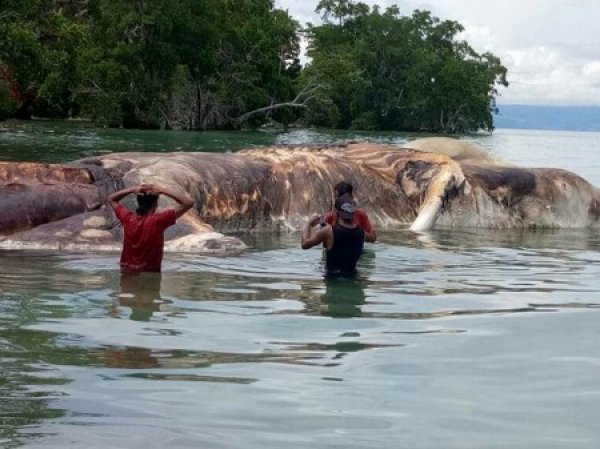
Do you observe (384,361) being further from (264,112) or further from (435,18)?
(435,18)

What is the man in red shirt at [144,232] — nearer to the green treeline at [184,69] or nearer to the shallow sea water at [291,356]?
the shallow sea water at [291,356]

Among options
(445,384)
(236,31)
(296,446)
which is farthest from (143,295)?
(236,31)

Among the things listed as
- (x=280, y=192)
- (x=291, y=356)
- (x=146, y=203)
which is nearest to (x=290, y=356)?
(x=291, y=356)

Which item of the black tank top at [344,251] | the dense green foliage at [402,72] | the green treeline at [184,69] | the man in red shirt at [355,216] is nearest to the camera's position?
the black tank top at [344,251]

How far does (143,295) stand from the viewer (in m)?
7.72

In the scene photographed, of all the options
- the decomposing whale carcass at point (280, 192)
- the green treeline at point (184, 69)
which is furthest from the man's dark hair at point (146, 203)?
the green treeline at point (184, 69)

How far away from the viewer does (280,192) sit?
42.3 ft

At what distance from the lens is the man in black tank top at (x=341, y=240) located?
352 inches

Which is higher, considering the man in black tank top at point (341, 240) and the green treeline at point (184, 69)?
the green treeline at point (184, 69)

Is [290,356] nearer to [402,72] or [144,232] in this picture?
[144,232]

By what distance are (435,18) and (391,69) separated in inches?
484

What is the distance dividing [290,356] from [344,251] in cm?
325

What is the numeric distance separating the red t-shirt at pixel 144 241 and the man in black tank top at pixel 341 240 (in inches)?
51.7

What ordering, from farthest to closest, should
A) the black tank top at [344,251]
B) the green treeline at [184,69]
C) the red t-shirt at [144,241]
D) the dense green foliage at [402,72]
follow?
the dense green foliage at [402,72] → the green treeline at [184,69] → the black tank top at [344,251] → the red t-shirt at [144,241]
